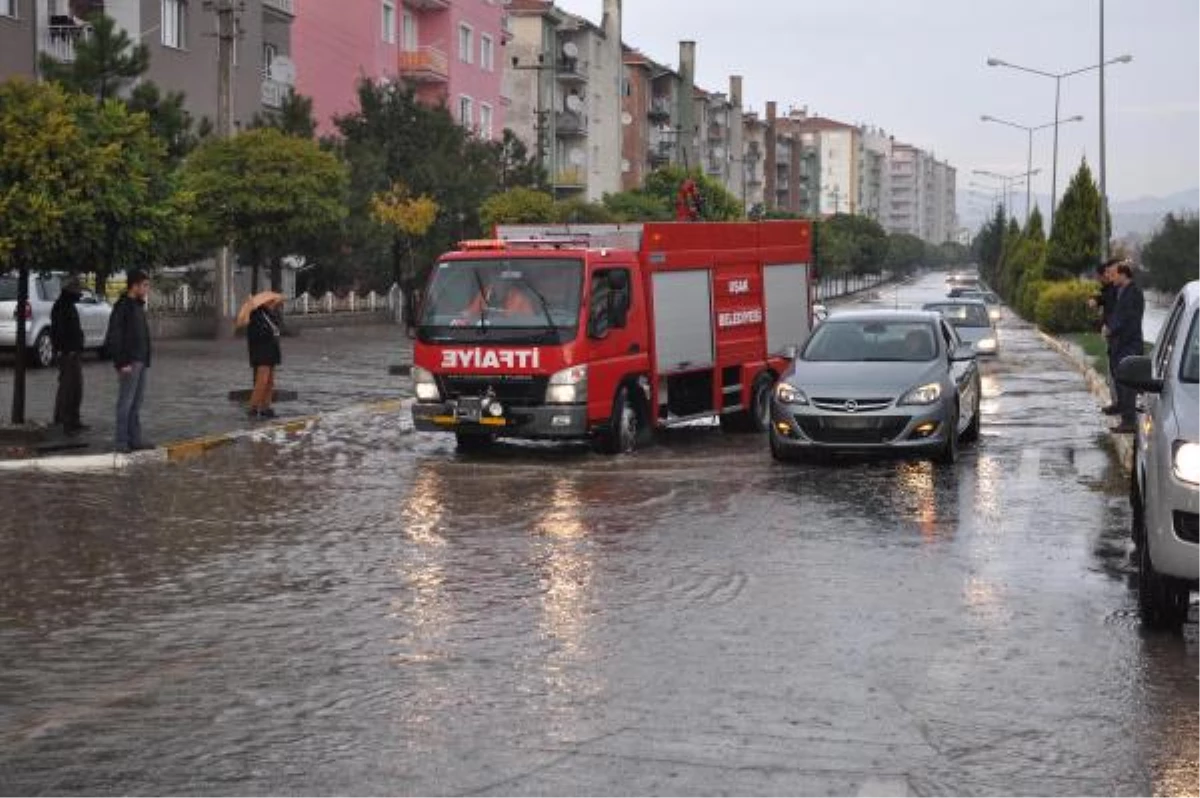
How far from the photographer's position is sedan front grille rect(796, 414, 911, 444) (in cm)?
1599

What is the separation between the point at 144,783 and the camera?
6.09 meters

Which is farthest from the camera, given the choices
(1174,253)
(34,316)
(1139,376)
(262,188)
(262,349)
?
(1174,253)

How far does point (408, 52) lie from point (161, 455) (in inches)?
2004

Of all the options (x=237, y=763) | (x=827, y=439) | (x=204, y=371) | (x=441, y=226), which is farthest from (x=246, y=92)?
(x=237, y=763)

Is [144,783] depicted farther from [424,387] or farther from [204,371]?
[204,371]

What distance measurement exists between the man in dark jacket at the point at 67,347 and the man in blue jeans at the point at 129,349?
3.59ft

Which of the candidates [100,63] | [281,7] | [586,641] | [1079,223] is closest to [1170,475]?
[586,641]

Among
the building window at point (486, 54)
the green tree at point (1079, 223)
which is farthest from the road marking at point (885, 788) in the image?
the building window at point (486, 54)

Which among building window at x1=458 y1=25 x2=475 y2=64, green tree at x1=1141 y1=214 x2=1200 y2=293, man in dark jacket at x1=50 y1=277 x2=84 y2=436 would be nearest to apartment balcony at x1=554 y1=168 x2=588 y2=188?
building window at x1=458 y1=25 x2=475 y2=64

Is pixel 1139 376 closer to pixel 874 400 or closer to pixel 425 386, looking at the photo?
pixel 874 400

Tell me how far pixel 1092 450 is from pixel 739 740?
40.2ft

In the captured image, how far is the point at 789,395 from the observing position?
16344mm

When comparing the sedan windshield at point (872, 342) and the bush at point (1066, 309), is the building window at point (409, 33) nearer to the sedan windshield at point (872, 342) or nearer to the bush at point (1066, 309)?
the bush at point (1066, 309)

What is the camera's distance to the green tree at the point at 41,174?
16.5 meters
